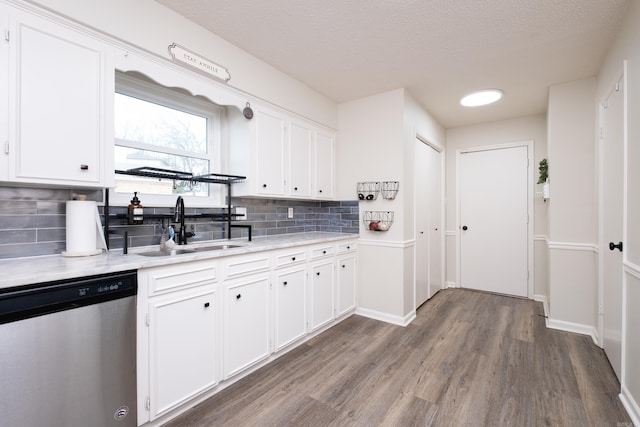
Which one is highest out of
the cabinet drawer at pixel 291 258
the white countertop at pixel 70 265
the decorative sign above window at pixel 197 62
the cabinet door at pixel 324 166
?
the decorative sign above window at pixel 197 62

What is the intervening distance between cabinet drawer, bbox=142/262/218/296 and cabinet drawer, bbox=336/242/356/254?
1.51 m

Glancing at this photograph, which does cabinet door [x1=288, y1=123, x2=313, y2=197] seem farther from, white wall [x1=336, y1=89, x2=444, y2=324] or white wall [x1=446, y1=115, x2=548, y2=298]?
white wall [x1=446, y1=115, x2=548, y2=298]

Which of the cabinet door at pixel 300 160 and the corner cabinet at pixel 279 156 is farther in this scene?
the cabinet door at pixel 300 160

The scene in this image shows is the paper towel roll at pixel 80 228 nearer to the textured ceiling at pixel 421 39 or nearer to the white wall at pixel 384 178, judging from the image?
the textured ceiling at pixel 421 39

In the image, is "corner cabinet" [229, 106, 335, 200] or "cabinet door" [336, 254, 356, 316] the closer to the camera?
"corner cabinet" [229, 106, 335, 200]

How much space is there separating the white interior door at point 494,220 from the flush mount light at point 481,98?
109 centimetres

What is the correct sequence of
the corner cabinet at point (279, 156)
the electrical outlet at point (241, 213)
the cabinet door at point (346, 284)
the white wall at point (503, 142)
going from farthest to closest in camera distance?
the white wall at point (503, 142) → the cabinet door at point (346, 284) → the electrical outlet at point (241, 213) → the corner cabinet at point (279, 156)

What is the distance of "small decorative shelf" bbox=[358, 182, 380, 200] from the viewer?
10.7ft

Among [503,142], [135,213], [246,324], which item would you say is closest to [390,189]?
[246,324]

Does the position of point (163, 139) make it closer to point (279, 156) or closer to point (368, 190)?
point (279, 156)

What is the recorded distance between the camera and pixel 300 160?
3053 millimetres

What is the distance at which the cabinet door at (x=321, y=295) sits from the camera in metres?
2.71

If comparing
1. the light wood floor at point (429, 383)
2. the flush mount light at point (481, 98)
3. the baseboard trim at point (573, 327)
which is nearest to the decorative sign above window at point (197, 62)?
the light wood floor at point (429, 383)

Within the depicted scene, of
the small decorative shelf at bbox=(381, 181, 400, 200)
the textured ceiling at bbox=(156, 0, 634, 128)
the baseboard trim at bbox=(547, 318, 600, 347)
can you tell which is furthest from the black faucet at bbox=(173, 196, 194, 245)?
the baseboard trim at bbox=(547, 318, 600, 347)
